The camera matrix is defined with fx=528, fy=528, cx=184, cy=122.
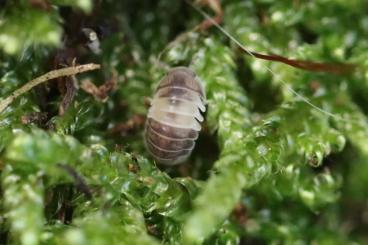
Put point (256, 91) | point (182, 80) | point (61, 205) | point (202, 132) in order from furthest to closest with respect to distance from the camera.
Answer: point (256, 91), point (202, 132), point (182, 80), point (61, 205)

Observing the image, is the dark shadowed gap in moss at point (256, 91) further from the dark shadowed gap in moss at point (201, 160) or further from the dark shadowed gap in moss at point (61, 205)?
the dark shadowed gap in moss at point (61, 205)

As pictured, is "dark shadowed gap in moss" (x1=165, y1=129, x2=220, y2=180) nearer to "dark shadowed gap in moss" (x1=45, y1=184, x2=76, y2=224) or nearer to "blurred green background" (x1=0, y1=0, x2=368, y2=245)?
"blurred green background" (x1=0, y1=0, x2=368, y2=245)

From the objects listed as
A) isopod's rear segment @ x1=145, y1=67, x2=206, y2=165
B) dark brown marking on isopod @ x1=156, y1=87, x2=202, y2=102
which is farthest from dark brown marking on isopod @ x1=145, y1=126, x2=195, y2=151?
dark brown marking on isopod @ x1=156, y1=87, x2=202, y2=102

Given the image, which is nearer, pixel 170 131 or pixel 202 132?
pixel 170 131

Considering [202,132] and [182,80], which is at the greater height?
[182,80]

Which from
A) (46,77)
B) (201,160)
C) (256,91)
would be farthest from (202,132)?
(46,77)

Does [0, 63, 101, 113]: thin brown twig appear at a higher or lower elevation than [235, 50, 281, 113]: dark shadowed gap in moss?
higher

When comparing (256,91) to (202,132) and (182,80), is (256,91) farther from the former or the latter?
(182,80)

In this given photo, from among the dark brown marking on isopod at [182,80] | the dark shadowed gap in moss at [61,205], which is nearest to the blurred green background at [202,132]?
the dark shadowed gap in moss at [61,205]
